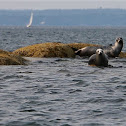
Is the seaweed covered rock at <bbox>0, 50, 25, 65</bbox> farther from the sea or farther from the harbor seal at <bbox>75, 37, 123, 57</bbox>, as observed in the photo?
the harbor seal at <bbox>75, 37, 123, 57</bbox>

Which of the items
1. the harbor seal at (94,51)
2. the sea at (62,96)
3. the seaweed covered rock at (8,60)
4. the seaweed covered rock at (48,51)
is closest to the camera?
the sea at (62,96)

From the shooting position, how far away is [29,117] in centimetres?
1127

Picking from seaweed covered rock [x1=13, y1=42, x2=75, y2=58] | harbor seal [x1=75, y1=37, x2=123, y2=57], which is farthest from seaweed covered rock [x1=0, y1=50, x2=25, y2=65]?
harbor seal [x1=75, y1=37, x2=123, y2=57]

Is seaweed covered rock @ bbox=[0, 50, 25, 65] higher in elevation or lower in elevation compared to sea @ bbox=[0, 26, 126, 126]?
higher

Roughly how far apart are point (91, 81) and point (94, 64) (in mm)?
5551

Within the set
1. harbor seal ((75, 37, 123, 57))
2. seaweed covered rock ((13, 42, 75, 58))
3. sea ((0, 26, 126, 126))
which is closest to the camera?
sea ((0, 26, 126, 126))

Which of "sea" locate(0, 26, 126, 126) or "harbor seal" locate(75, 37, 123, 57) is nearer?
"sea" locate(0, 26, 126, 126)

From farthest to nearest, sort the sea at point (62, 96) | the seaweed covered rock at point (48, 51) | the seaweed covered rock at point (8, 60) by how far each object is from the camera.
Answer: the seaweed covered rock at point (48, 51)
the seaweed covered rock at point (8, 60)
the sea at point (62, 96)

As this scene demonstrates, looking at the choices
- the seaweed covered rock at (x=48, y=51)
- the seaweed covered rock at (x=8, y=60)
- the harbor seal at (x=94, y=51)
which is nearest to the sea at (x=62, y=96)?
the seaweed covered rock at (x=8, y=60)

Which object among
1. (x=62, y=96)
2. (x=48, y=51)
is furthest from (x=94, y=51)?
(x=62, y=96)

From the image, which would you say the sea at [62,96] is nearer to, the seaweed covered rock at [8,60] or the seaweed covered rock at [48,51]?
the seaweed covered rock at [8,60]

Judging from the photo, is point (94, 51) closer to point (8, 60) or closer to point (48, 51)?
point (48, 51)

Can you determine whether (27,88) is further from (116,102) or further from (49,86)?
(116,102)

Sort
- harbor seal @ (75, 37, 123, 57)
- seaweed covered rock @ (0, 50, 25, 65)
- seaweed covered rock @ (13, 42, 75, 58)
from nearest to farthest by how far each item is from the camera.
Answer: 1. seaweed covered rock @ (0, 50, 25, 65)
2. seaweed covered rock @ (13, 42, 75, 58)
3. harbor seal @ (75, 37, 123, 57)
